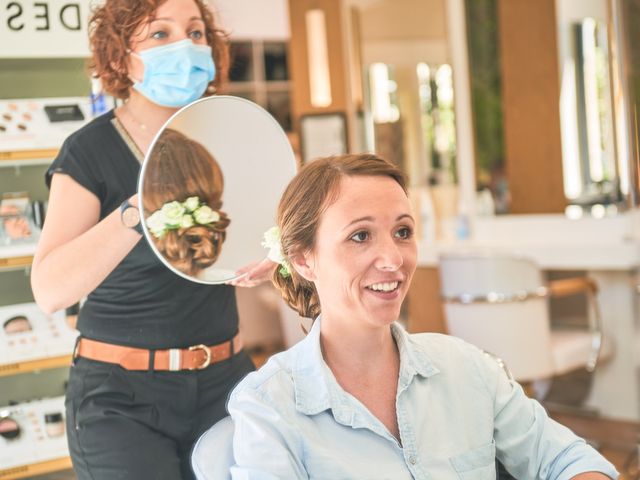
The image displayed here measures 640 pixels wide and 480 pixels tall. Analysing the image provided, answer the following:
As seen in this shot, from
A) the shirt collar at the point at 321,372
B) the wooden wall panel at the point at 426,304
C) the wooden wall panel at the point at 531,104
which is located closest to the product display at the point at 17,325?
the shirt collar at the point at 321,372

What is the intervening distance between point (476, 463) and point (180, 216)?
59 centimetres

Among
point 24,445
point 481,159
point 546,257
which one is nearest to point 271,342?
point 481,159

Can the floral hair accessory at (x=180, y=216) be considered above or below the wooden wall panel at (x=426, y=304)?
above

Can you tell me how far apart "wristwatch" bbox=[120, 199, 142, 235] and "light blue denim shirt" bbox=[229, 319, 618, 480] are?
30cm

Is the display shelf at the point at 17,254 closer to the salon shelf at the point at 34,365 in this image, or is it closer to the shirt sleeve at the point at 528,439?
the salon shelf at the point at 34,365

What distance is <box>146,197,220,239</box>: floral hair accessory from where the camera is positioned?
1.39 m

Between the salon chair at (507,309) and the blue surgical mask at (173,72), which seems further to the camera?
the salon chair at (507,309)

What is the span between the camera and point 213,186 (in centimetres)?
149

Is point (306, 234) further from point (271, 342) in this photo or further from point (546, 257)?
point (271, 342)

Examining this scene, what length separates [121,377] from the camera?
1.39m

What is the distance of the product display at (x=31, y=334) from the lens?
144cm

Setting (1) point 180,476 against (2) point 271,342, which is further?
(2) point 271,342

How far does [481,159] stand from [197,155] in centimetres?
315

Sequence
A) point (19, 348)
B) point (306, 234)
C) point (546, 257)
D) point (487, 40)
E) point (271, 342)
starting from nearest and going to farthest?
point (306, 234) < point (19, 348) < point (546, 257) < point (487, 40) < point (271, 342)
